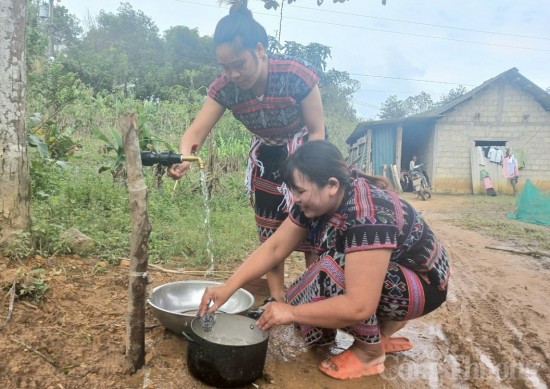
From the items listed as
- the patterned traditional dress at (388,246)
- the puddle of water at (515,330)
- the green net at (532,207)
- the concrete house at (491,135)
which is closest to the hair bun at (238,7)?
the patterned traditional dress at (388,246)

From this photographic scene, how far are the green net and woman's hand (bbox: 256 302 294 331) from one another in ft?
20.7

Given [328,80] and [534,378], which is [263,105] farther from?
[328,80]

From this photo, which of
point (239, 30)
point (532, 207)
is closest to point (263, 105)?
point (239, 30)

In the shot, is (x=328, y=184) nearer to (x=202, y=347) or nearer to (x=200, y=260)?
(x=202, y=347)

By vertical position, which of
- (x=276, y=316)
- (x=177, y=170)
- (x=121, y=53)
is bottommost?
(x=276, y=316)

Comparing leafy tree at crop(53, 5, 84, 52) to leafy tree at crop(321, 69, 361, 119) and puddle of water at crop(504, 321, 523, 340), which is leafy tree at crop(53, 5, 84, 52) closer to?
leafy tree at crop(321, 69, 361, 119)

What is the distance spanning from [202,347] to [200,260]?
1719 millimetres

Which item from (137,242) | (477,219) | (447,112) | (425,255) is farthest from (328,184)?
(447,112)

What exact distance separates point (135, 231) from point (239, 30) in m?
1.00

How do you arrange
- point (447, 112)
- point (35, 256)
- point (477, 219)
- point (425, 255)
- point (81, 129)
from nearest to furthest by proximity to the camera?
point (425, 255) → point (35, 256) → point (477, 219) → point (81, 129) → point (447, 112)

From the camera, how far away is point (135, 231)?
1631mm

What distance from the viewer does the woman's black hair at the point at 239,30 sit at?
1.98 metres

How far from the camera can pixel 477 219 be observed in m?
7.06

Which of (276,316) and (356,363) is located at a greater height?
(276,316)
